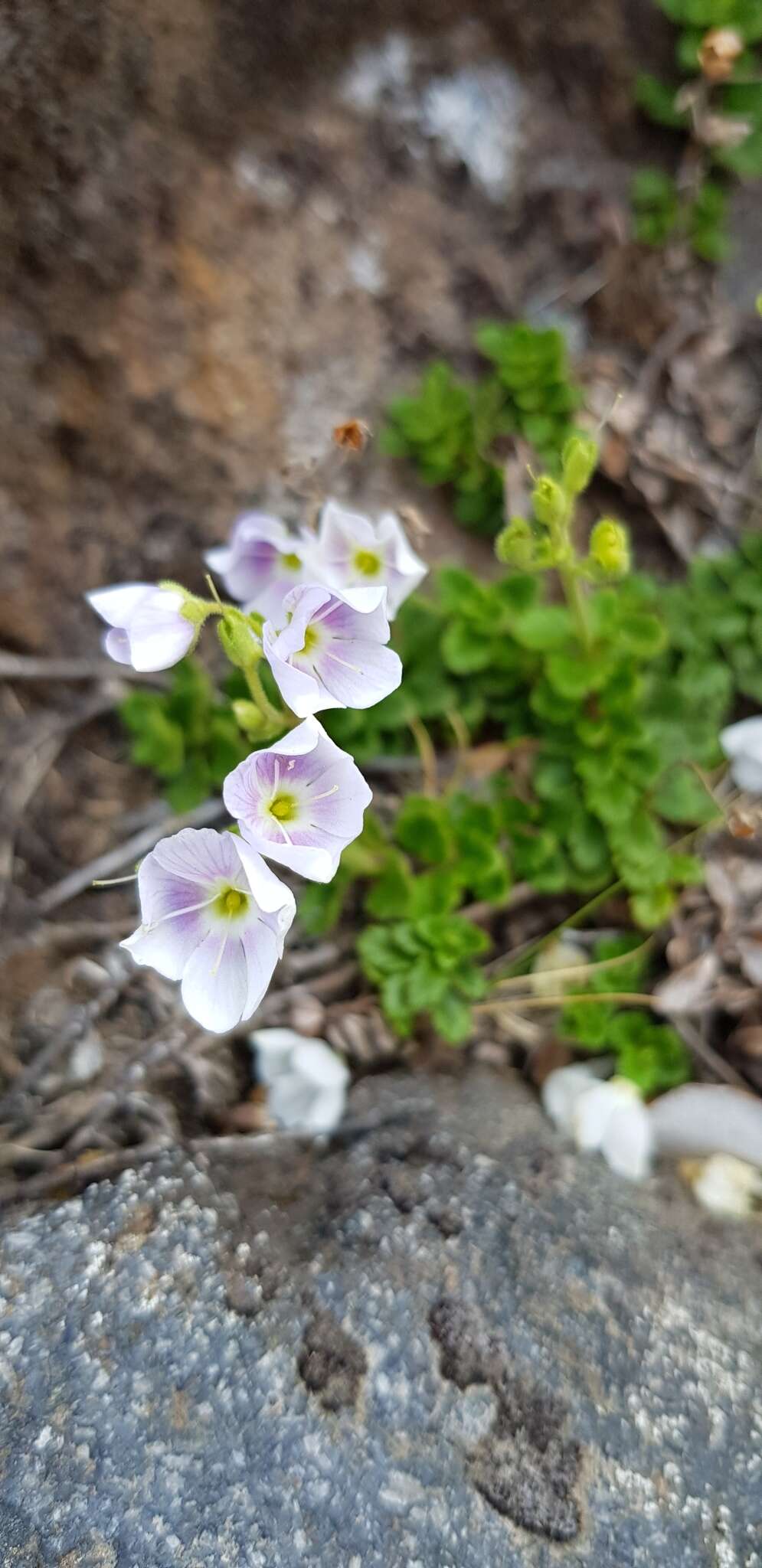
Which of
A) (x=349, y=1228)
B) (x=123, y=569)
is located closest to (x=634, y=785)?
(x=349, y=1228)

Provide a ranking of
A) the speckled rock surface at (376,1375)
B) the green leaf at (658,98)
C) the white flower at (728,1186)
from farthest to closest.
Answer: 1. the green leaf at (658,98)
2. the white flower at (728,1186)
3. the speckled rock surface at (376,1375)

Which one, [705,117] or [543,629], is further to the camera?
[705,117]

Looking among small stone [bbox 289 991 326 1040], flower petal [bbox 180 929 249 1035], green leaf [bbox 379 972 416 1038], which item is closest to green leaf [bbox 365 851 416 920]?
green leaf [bbox 379 972 416 1038]

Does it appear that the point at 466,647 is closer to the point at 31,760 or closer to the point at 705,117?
the point at 31,760

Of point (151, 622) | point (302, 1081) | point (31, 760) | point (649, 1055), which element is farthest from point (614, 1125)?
point (31, 760)

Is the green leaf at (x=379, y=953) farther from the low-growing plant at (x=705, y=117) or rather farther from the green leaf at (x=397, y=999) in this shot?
the low-growing plant at (x=705, y=117)

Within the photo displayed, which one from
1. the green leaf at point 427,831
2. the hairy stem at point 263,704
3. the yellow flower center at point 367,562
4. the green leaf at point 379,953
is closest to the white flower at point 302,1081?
the green leaf at point 379,953
